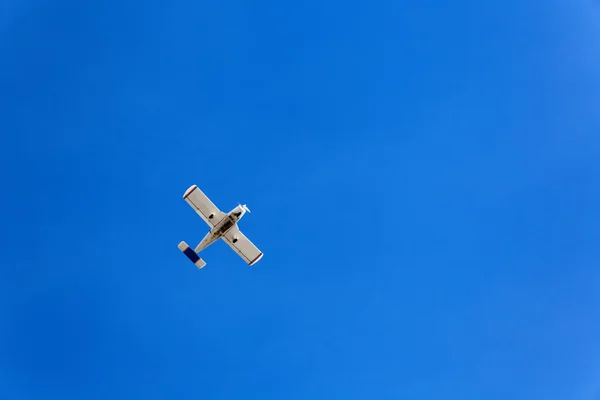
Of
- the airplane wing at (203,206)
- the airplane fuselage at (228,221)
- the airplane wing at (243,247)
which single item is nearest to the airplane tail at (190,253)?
the airplane wing at (243,247)

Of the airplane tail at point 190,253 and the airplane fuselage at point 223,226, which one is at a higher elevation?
the airplane fuselage at point 223,226

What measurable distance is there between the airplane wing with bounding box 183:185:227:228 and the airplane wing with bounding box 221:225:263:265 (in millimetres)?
3047

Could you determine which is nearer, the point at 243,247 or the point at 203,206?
the point at 203,206

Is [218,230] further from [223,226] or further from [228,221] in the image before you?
[228,221]

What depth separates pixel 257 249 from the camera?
60125 millimetres

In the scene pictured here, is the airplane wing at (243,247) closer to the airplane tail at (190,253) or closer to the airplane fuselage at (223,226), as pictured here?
the airplane fuselage at (223,226)

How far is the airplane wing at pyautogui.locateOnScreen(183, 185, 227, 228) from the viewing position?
5597 cm

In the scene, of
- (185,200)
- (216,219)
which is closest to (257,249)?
(216,219)

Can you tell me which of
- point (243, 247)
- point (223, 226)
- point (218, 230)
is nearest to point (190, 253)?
point (218, 230)

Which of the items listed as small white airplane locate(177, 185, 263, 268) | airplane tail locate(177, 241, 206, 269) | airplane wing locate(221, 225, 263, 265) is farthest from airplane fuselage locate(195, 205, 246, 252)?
airplane tail locate(177, 241, 206, 269)

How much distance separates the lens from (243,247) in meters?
59.8

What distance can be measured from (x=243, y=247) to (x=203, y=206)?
7193 mm

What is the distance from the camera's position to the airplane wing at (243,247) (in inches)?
2321

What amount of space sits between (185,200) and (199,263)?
853 cm
